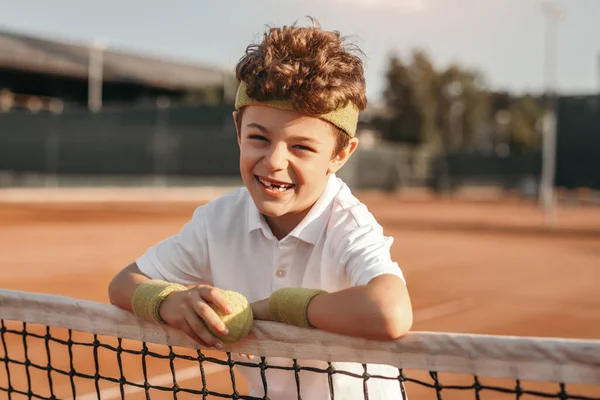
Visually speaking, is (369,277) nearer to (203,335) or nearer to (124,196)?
(203,335)

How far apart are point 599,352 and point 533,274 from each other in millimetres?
8234

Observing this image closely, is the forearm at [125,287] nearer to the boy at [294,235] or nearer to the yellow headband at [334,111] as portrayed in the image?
the boy at [294,235]

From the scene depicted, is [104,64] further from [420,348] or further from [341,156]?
[420,348]

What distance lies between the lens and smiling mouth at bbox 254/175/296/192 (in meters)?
1.86

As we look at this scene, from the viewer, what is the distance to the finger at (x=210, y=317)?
1.64 metres

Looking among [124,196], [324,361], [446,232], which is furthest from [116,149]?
[324,361]

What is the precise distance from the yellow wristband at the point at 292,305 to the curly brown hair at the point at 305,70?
390 millimetres

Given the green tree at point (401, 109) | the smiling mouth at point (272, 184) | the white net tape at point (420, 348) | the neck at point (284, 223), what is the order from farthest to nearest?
the green tree at point (401, 109)
the neck at point (284, 223)
the smiling mouth at point (272, 184)
the white net tape at point (420, 348)

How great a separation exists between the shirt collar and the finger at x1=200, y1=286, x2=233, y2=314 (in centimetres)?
33

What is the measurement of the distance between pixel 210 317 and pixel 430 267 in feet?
27.2

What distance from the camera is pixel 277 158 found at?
5.92ft

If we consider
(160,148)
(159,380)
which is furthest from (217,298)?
(160,148)

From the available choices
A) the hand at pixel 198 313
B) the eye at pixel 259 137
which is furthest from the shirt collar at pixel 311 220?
the hand at pixel 198 313

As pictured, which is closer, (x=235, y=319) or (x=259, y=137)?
(x=235, y=319)
